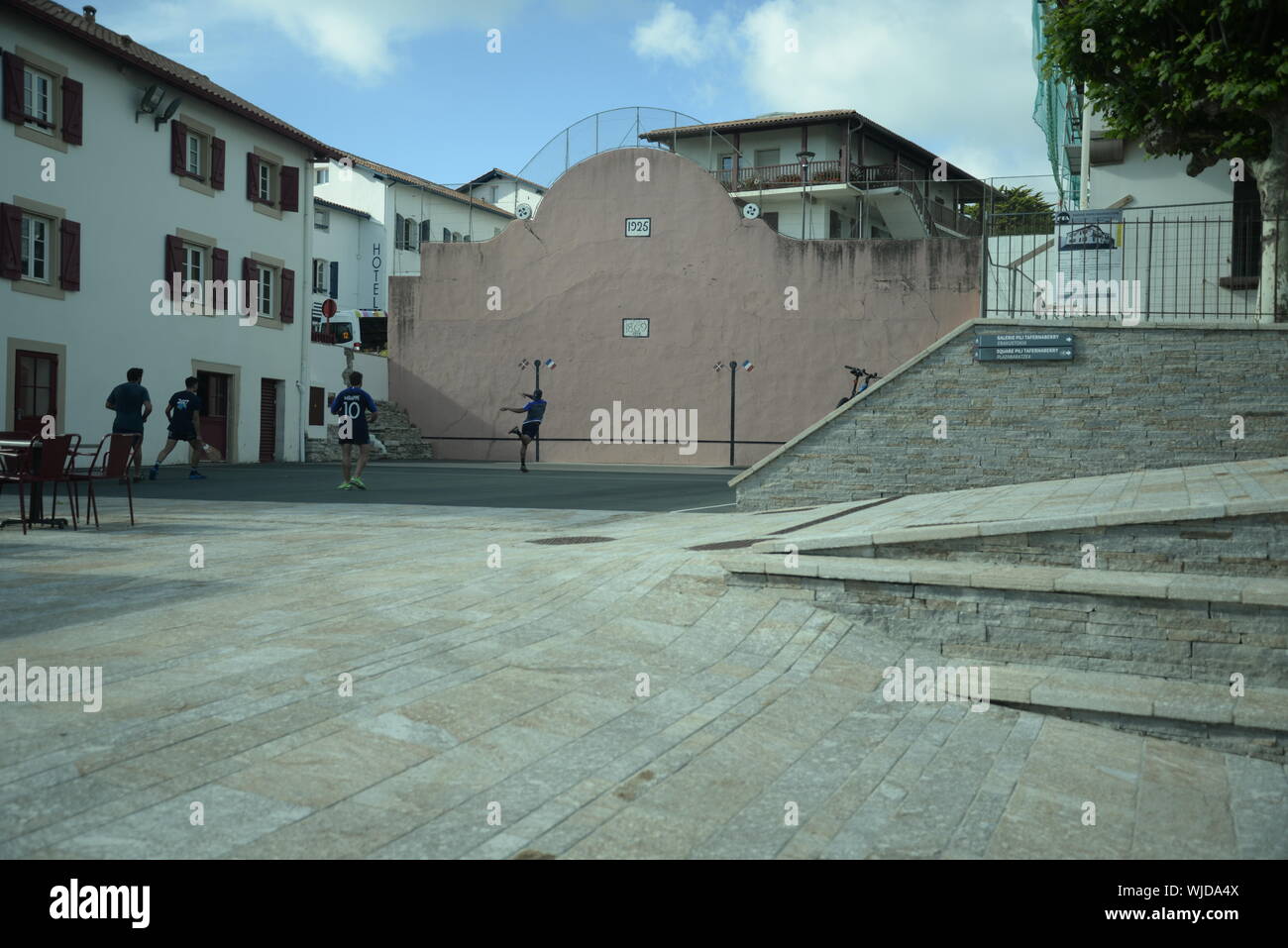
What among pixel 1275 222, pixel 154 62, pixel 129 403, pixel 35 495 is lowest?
pixel 35 495

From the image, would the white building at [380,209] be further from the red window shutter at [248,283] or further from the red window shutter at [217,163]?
the red window shutter at [217,163]

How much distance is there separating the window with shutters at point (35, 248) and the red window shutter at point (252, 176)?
6.71m

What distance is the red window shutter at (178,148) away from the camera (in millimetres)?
25625

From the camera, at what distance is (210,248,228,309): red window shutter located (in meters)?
27.1

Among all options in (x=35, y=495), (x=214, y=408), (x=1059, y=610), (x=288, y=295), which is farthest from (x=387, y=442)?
(x=1059, y=610)

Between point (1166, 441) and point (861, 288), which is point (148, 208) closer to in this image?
point (861, 288)

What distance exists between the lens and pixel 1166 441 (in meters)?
12.4

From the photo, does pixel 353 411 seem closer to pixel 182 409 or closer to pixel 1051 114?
pixel 182 409

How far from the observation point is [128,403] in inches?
627

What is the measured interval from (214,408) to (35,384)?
18.8 ft

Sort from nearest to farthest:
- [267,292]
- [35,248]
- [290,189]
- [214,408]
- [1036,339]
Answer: [1036,339] < [35,248] < [214,408] < [267,292] < [290,189]

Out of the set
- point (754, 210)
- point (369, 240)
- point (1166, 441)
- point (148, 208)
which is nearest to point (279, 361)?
point (148, 208)
